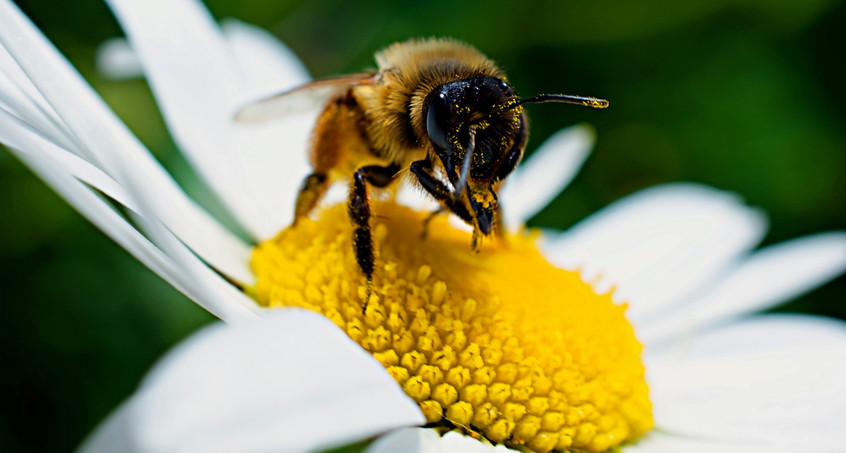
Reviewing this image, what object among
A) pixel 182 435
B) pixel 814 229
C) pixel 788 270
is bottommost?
pixel 182 435

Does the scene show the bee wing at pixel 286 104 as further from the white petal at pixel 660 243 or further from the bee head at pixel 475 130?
the white petal at pixel 660 243

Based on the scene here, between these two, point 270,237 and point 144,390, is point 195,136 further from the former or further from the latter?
point 144,390

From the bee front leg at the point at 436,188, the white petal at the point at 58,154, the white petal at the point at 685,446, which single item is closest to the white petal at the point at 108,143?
the white petal at the point at 58,154

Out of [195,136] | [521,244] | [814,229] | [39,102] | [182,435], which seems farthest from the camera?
[814,229]

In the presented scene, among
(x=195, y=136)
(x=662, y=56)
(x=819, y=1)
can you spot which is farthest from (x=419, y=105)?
(x=819, y=1)

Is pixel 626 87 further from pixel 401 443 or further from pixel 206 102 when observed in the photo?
pixel 401 443

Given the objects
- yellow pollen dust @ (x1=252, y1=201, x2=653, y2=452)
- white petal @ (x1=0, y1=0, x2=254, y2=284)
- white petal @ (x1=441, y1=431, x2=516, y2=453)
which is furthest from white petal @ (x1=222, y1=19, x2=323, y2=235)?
white petal @ (x1=441, y1=431, x2=516, y2=453)
